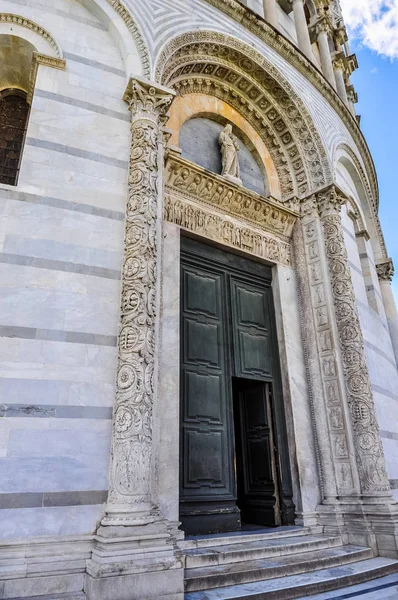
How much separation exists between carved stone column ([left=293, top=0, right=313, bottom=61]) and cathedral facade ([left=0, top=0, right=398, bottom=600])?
1624 millimetres

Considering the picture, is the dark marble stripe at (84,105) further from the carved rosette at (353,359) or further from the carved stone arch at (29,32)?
the carved rosette at (353,359)

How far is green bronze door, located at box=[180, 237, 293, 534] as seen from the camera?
18.7 feet

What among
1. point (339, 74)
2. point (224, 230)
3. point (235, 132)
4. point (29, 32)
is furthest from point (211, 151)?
point (339, 74)

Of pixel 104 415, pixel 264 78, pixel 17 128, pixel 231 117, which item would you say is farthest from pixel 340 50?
pixel 104 415

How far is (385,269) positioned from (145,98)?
926cm

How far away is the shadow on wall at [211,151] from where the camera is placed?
7656mm

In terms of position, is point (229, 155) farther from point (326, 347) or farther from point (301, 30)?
point (301, 30)

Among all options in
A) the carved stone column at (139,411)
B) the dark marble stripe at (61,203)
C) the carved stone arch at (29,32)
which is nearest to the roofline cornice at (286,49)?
the carved stone arch at (29,32)

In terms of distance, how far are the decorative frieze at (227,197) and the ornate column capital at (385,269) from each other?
5209 mm

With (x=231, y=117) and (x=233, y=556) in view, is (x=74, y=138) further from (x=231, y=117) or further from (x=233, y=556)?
(x=233, y=556)

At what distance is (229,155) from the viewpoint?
789 cm

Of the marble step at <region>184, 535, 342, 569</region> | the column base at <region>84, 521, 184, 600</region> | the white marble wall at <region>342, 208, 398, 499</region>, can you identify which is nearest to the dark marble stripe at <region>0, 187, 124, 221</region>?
the column base at <region>84, 521, 184, 600</region>

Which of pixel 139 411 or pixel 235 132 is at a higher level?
pixel 235 132

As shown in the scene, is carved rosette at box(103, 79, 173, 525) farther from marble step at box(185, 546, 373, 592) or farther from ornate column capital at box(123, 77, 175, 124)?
marble step at box(185, 546, 373, 592)
